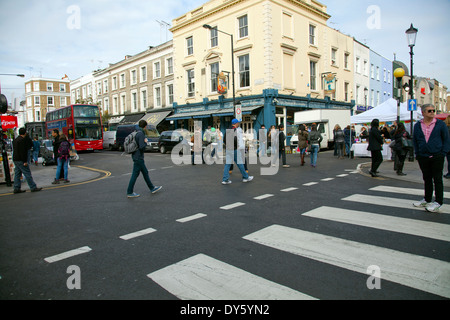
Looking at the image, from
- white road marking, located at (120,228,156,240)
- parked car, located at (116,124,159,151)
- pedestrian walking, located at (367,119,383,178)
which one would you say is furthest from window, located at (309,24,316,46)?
white road marking, located at (120,228,156,240)

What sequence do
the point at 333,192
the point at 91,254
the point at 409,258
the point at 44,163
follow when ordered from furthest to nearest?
the point at 44,163, the point at 333,192, the point at 91,254, the point at 409,258

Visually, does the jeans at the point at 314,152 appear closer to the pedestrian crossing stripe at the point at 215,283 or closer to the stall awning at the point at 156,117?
the pedestrian crossing stripe at the point at 215,283

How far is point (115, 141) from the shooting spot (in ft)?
99.5

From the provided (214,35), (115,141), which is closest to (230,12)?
(214,35)

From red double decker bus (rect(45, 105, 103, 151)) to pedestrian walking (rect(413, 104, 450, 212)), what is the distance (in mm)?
25117

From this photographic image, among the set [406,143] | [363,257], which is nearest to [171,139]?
[406,143]

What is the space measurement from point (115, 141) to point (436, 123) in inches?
1157

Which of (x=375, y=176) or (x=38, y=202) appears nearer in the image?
(x=38, y=202)

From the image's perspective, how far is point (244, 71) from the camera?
79.3ft

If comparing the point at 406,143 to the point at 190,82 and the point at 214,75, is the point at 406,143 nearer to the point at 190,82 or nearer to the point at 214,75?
the point at 214,75

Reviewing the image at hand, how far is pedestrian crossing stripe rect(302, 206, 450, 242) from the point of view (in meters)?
4.03

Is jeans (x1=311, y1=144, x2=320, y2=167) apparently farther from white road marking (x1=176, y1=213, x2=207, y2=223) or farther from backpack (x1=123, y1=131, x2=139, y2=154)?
white road marking (x1=176, y1=213, x2=207, y2=223)
